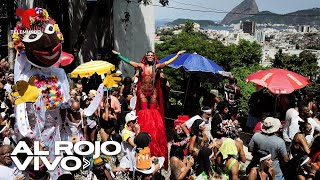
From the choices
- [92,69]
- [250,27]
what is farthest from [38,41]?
[250,27]

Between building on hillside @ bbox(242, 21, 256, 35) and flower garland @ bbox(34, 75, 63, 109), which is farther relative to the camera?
building on hillside @ bbox(242, 21, 256, 35)

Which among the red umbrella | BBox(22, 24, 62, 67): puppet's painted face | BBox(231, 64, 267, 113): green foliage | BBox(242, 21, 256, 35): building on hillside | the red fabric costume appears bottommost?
BBox(242, 21, 256, 35): building on hillside

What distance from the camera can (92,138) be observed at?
6996mm

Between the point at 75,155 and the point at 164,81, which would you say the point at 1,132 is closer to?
the point at 75,155

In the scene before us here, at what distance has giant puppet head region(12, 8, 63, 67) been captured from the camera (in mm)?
5773

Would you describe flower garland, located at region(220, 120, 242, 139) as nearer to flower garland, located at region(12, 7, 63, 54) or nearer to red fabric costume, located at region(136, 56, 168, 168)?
red fabric costume, located at region(136, 56, 168, 168)

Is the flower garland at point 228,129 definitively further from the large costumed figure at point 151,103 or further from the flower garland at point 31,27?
the flower garland at point 31,27

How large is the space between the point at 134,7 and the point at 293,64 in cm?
1520

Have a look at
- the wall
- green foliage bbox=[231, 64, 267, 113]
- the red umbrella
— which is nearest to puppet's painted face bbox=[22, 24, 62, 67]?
the red umbrella

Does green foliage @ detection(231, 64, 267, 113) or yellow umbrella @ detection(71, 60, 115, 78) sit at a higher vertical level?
yellow umbrella @ detection(71, 60, 115, 78)

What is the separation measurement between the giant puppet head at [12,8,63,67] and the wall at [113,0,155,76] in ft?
40.6

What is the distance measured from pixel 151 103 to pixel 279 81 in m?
2.37

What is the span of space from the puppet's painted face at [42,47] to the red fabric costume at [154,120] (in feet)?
6.57

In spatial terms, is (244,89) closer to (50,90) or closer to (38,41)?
(50,90)
